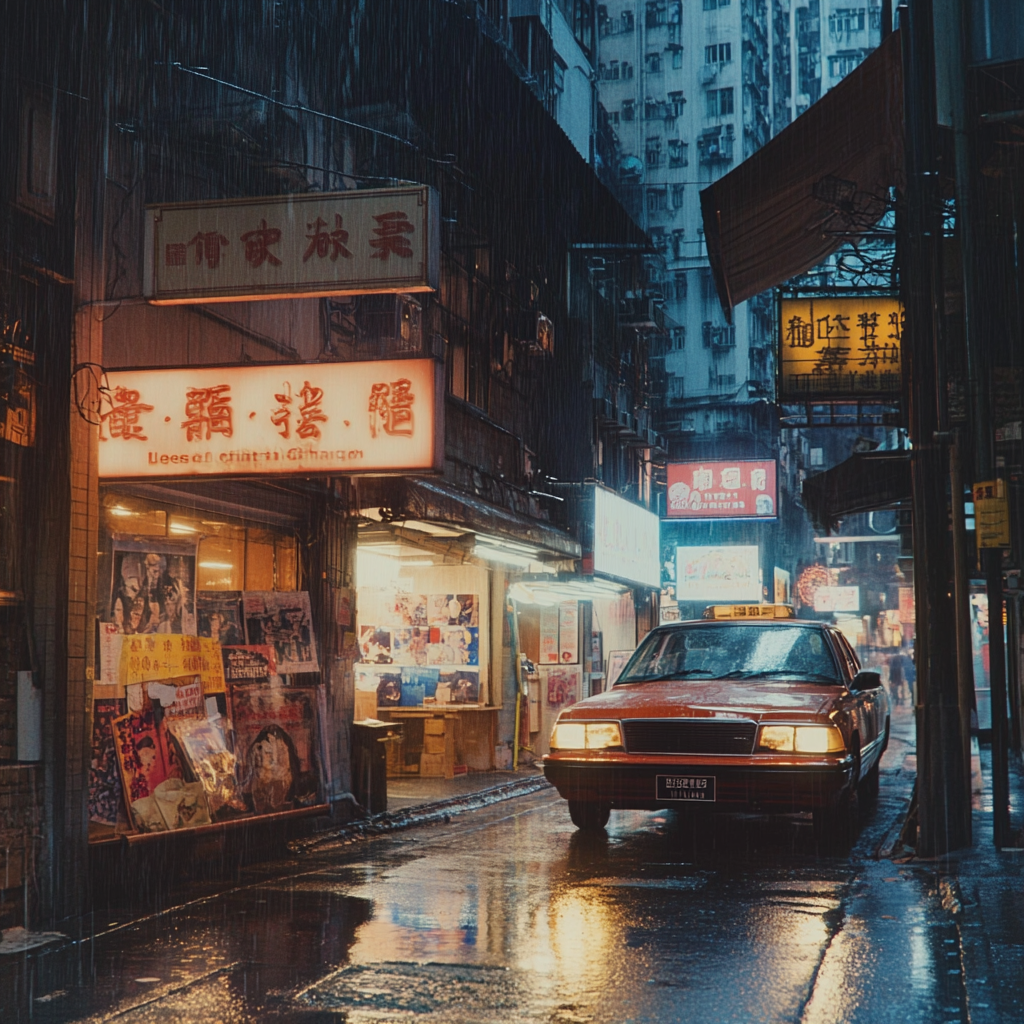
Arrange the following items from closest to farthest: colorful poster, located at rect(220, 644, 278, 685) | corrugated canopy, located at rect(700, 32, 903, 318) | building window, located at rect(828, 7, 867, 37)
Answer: colorful poster, located at rect(220, 644, 278, 685), corrugated canopy, located at rect(700, 32, 903, 318), building window, located at rect(828, 7, 867, 37)

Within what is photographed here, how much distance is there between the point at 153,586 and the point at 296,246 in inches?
123

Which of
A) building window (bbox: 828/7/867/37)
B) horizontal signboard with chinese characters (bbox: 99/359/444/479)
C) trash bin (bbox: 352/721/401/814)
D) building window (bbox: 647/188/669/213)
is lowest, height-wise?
trash bin (bbox: 352/721/401/814)

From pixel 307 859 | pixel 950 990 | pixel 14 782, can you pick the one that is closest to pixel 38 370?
pixel 14 782

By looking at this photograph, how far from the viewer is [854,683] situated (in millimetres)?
11727

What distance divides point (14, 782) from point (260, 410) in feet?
9.14

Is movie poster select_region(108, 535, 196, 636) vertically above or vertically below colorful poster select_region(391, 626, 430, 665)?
above

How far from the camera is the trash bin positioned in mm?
12805

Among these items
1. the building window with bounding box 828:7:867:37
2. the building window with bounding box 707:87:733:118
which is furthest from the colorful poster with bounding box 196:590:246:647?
the building window with bounding box 828:7:867:37

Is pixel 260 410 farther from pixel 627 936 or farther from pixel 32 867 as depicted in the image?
pixel 627 936

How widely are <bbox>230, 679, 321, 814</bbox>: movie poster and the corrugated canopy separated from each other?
19.2 ft

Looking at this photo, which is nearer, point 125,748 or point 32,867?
Result: point 32,867

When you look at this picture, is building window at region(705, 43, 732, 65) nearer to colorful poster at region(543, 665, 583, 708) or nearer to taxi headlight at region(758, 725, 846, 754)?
colorful poster at region(543, 665, 583, 708)

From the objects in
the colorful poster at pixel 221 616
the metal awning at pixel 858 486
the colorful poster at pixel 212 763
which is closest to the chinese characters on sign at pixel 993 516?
the metal awning at pixel 858 486

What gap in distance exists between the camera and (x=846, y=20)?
110188 mm
